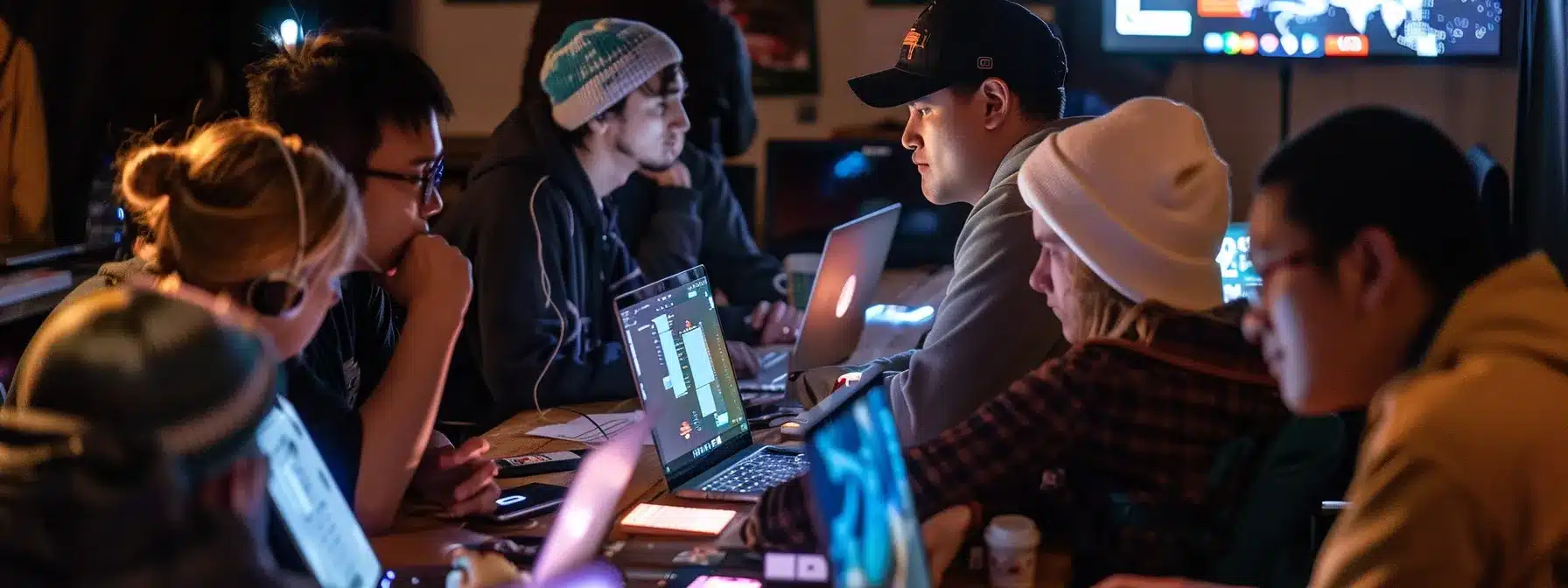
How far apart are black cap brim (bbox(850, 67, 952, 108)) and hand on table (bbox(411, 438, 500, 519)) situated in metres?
0.94

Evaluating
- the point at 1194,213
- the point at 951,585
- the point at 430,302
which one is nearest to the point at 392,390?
the point at 430,302

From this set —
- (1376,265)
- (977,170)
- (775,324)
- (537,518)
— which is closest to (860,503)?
(1376,265)

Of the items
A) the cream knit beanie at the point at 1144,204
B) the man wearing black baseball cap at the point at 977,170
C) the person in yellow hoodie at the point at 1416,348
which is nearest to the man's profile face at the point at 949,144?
the man wearing black baseball cap at the point at 977,170

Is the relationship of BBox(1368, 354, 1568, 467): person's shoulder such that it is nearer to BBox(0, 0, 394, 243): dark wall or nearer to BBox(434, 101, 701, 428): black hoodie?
BBox(434, 101, 701, 428): black hoodie

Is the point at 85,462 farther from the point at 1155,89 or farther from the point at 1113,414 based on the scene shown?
the point at 1155,89

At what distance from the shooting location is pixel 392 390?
6.30ft

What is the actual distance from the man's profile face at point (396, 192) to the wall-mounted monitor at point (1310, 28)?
2649 millimetres

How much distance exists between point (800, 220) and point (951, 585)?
3.01 meters

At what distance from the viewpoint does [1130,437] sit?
165 cm

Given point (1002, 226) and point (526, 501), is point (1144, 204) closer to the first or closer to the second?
point (1002, 226)

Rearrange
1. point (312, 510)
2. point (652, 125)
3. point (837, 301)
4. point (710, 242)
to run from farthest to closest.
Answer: point (710, 242) < point (652, 125) < point (837, 301) < point (312, 510)

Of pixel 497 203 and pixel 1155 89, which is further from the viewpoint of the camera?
pixel 1155 89

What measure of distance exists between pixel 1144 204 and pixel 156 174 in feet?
3.72

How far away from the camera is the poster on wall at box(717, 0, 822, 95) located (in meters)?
5.24
